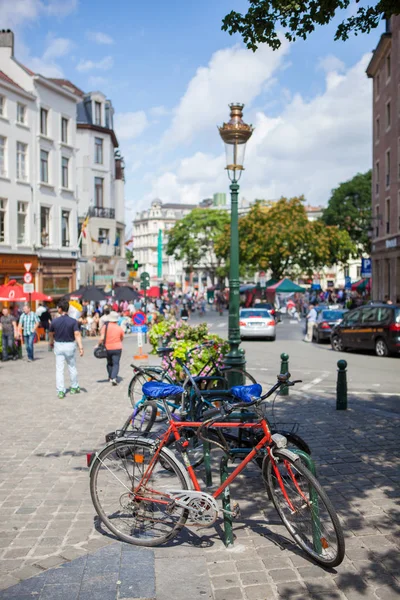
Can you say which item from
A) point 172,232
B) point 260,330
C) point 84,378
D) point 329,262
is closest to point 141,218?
point 172,232

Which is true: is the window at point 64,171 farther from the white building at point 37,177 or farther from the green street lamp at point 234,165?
the green street lamp at point 234,165

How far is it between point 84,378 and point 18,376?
2.01 metres

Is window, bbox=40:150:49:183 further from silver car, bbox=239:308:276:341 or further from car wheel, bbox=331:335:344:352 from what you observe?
car wheel, bbox=331:335:344:352

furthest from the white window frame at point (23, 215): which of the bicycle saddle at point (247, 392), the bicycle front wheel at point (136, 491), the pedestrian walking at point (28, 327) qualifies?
the bicycle front wheel at point (136, 491)

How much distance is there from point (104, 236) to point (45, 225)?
11.0 meters

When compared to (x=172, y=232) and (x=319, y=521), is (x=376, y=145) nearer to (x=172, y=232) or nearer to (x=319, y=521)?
(x=172, y=232)

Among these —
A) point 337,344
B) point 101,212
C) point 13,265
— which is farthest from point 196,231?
point 337,344

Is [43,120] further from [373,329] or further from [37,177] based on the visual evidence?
[373,329]

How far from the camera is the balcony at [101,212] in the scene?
46.1m

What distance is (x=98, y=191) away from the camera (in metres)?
46.6

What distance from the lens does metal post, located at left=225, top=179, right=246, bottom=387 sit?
1068 cm

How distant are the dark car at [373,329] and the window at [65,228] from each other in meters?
21.0

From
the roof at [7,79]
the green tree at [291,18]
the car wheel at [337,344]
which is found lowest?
the car wheel at [337,344]

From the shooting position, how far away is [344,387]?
10094mm
